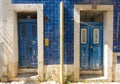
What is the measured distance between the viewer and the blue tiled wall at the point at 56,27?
7.31m

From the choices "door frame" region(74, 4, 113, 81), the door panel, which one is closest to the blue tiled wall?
"door frame" region(74, 4, 113, 81)

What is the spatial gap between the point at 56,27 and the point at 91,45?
1635 millimetres

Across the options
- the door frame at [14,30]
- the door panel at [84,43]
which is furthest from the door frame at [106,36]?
the door frame at [14,30]

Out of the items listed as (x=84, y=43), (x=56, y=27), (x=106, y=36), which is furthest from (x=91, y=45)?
(x=56, y=27)

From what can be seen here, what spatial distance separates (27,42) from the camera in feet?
25.8

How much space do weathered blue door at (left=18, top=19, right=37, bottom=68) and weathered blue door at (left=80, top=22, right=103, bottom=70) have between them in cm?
188

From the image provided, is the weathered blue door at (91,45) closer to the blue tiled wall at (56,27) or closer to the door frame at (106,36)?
the door frame at (106,36)

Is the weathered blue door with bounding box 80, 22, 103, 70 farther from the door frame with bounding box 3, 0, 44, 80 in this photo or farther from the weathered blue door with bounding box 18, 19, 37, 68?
the weathered blue door with bounding box 18, 19, 37, 68

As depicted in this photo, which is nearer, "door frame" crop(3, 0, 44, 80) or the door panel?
"door frame" crop(3, 0, 44, 80)

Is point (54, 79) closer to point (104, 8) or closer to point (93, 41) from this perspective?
point (93, 41)

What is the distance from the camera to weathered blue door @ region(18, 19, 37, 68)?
7.81 m

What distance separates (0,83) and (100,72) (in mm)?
3891

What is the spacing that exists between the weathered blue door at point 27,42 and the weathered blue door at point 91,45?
1879mm

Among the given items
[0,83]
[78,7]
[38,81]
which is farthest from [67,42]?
[0,83]
